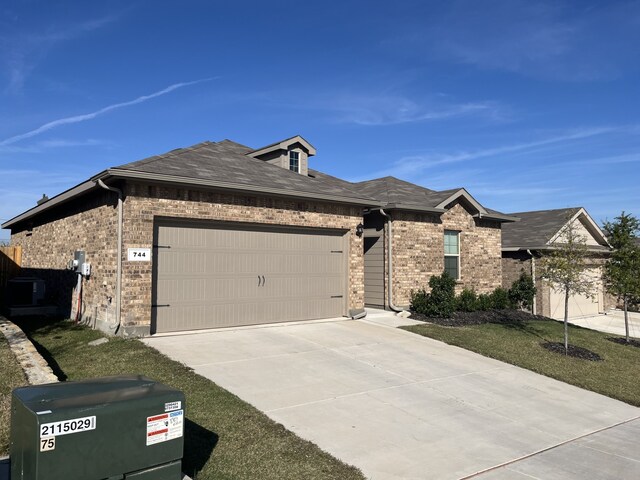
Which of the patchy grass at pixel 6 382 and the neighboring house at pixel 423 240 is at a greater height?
the neighboring house at pixel 423 240

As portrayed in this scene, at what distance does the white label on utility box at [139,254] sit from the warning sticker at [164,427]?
6.71m

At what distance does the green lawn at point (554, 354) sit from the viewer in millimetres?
9250

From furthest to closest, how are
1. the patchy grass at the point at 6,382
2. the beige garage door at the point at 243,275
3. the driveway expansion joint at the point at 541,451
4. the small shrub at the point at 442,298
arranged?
the small shrub at the point at 442,298, the beige garage door at the point at 243,275, the driveway expansion joint at the point at 541,451, the patchy grass at the point at 6,382

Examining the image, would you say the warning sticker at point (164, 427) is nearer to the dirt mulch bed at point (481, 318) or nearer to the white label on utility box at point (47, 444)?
the white label on utility box at point (47, 444)

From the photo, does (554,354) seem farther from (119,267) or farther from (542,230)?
(542,230)

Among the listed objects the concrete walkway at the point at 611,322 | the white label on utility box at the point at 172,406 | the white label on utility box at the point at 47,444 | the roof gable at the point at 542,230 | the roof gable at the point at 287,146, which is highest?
the roof gable at the point at 287,146

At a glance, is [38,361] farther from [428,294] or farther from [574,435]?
[428,294]

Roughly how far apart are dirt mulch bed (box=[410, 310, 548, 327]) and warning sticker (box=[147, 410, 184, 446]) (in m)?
11.2

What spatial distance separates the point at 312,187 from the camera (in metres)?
13.0

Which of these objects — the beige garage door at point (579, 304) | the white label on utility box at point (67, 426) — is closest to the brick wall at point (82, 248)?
the white label on utility box at point (67, 426)

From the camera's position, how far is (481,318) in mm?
15500

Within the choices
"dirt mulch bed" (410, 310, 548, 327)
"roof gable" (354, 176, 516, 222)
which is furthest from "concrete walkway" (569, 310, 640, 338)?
"roof gable" (354, 176, 516, 222)

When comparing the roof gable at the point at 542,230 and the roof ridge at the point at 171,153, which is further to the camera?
the roof gable at the point at 542,230

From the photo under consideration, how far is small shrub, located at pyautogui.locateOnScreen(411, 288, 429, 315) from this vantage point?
48.8ft
